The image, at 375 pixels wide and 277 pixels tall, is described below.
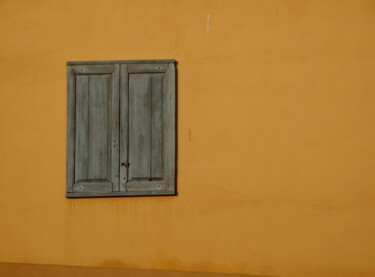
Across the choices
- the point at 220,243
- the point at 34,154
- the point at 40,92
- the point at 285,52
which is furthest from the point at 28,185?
the point at 285,52

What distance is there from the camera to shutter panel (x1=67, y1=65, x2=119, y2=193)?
9547mm

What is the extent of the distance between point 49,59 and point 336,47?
117 inches

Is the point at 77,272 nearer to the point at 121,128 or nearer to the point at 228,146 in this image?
the point at 121,128

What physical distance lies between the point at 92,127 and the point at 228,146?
142 centimetres

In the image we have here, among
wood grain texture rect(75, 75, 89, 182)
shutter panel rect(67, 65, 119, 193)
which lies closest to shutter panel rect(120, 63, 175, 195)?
shutter panel rect(67, 65, 119, 193)

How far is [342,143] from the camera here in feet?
30.4

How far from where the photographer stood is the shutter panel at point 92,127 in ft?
31.3

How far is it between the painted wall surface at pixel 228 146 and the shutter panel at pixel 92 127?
0.43 feet

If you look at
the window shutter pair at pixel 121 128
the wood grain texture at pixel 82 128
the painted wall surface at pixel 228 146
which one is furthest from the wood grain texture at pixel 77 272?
the wood grain texture at pixel 82 128

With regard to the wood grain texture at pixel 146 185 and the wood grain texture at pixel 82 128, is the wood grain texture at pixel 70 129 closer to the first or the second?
the wood grain texture at pixel 82 128

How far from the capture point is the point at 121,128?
9555 mm

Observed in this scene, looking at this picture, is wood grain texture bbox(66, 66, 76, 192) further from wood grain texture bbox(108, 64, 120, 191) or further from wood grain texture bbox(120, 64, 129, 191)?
wood grain texture bbox(120, 64, 129, 191)

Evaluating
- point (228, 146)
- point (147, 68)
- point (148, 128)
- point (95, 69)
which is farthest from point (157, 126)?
point (95, 69)

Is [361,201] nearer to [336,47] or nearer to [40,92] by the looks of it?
[336,47]
